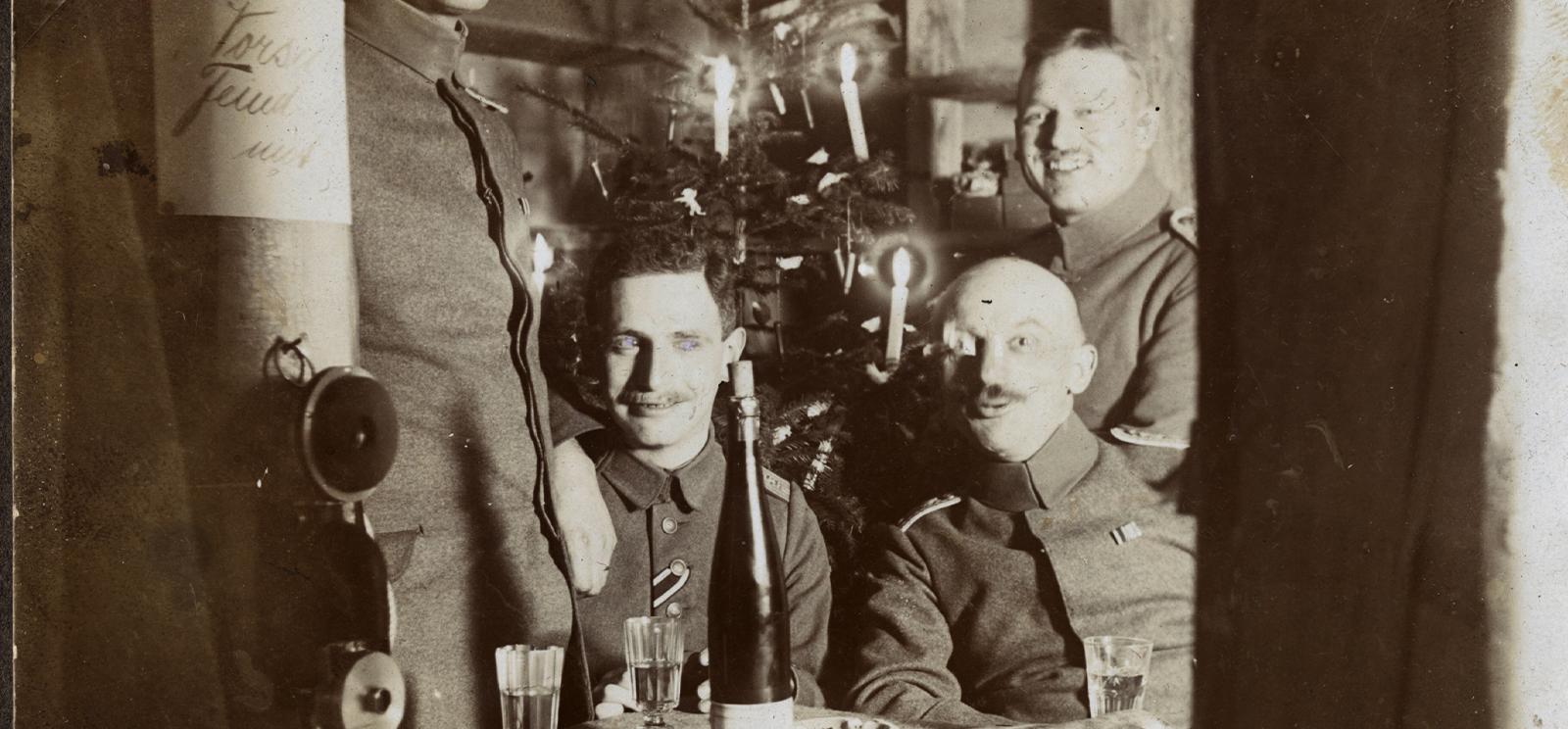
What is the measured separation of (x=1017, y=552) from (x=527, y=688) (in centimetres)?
56

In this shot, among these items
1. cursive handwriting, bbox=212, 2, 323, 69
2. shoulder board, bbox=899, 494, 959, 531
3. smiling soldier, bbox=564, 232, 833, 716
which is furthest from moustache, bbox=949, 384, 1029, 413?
cursive handwriting, bbox=212, 2, 323, 69

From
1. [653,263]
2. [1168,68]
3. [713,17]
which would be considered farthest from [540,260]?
[1168,68]

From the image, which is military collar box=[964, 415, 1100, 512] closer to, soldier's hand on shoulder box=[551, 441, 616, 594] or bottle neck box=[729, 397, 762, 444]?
bottle neck box=[729, 397, 762, 444]

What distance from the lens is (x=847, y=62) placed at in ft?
4.74

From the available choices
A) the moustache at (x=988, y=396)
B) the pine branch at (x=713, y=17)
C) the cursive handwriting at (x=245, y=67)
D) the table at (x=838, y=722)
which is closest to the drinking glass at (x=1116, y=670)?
the table at (x=838, y=722)

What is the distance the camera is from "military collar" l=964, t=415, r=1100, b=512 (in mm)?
1419

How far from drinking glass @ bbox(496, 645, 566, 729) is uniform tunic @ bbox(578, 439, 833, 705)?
0.14 meters

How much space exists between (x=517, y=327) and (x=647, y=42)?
362mm

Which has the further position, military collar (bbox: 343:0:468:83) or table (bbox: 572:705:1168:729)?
military collar (bbox: 343:0:468:83)

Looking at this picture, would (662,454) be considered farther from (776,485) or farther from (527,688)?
(527,688)

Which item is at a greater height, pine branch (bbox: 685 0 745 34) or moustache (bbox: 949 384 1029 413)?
pine branch (bbox: 685 0 745 34)

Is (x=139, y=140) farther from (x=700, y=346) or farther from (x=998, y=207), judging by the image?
(x=998, y=207)

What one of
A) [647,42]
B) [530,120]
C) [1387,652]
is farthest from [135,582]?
[1387,652]

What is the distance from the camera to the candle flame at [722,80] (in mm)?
1454
